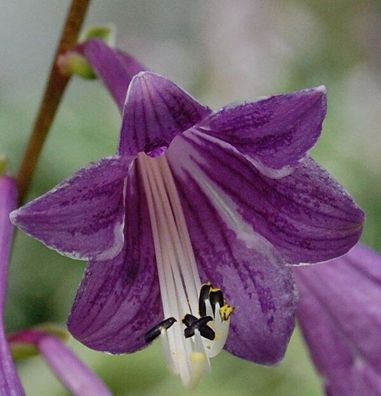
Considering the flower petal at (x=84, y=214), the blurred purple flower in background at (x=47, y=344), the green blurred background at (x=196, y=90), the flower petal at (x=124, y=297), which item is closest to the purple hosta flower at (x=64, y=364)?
the blurred purple flower in background at (x=47, y=344)

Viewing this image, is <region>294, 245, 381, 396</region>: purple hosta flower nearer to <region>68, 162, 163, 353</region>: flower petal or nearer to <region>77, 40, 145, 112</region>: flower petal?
<region>68, 162, 163, 353</region>: flower petal

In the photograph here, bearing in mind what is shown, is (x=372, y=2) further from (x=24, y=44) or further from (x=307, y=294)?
(x=307, y=294)

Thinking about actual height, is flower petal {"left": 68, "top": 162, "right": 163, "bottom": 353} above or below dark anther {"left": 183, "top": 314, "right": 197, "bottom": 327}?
A: above

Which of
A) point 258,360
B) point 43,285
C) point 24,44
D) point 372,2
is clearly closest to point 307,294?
point 258,360

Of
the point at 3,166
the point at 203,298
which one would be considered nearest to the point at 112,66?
the point at 3,166

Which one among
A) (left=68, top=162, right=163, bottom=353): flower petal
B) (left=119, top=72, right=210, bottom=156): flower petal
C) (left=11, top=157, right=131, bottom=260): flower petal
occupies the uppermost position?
(left=119, top=72, right=210, bottom=156): flower petal

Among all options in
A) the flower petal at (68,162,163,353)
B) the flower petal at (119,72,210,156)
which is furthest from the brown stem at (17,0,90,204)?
the flower petal at (119,72,210,156)

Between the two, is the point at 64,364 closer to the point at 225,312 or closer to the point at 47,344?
the point at 47,344
